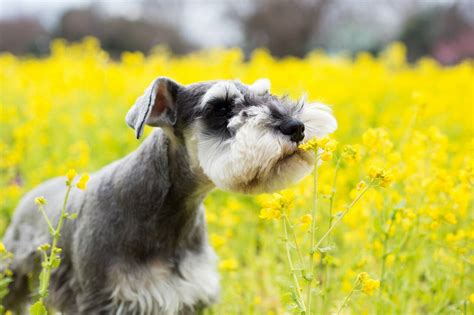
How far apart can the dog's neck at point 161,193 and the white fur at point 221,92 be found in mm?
375

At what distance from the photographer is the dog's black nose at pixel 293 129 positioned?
246 centimetres

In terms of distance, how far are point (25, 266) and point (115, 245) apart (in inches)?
38.3

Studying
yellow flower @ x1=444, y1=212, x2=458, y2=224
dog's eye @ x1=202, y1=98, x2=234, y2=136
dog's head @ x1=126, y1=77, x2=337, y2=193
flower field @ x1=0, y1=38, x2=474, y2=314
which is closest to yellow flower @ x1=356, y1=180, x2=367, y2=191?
flower field @ x1=0, y1=38, x2=474, y2=314

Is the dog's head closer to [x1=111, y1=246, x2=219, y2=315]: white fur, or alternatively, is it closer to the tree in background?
[x1=111, y1=246, x2=219, y2=315]: white fur

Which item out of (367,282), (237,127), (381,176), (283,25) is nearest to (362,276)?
(367,282)

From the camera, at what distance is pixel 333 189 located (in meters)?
2.22

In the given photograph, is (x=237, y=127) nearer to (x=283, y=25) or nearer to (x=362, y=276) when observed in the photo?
(x=362, y=276)

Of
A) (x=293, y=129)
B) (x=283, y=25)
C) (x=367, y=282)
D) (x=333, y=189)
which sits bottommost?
(x=367, y=282)

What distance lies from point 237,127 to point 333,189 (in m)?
0.65

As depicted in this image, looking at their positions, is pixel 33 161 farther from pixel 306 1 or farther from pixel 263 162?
pixel 306 1

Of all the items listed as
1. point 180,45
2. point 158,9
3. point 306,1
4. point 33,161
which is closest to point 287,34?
point 306,1

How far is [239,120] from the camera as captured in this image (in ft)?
8.54

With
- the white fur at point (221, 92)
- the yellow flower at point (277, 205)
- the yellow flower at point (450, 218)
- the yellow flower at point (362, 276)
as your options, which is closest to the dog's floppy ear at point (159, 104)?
the white fur at point (221, 92)

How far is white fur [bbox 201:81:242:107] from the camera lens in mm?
2705
